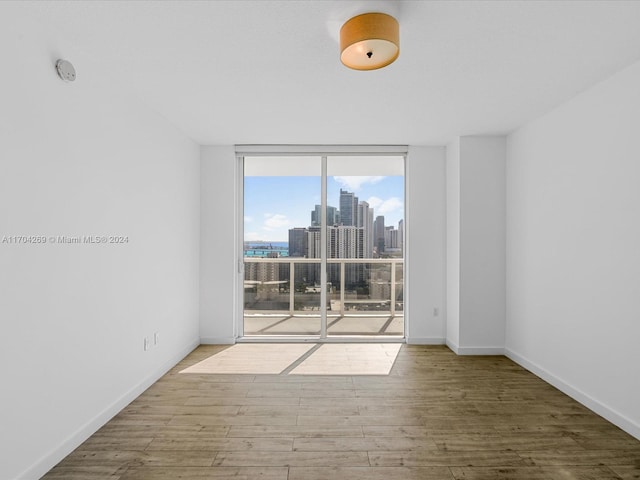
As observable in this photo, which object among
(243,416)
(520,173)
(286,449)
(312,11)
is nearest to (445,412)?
(286,449)

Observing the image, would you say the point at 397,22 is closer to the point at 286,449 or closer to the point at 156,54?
the point at 156,54

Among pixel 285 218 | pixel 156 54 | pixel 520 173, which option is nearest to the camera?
pixel 156 54

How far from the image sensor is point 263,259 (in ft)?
15.4

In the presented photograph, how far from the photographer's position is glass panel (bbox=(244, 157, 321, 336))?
182 inches

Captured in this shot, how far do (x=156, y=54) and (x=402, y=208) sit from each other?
3250 mm

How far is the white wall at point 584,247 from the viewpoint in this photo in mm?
2451

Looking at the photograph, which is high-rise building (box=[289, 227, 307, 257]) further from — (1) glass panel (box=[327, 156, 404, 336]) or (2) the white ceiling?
(2) the white ceiling

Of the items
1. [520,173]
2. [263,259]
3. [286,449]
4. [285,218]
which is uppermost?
[520,173]

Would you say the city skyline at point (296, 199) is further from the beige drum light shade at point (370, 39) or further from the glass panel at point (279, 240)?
the beige drum light shade at point (370, 39)

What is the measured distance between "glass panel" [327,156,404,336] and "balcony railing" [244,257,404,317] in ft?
0.04

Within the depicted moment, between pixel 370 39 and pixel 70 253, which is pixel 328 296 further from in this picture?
pixel 370 39

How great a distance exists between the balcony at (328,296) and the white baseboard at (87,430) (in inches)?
56.3

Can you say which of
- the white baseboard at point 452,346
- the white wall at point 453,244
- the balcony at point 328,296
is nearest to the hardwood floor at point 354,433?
the white baseboard at point 452,346

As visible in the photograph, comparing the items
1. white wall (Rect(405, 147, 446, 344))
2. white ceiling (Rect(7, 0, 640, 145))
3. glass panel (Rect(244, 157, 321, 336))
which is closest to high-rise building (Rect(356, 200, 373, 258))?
white wall (Rect(405, 147, 446, 344))
